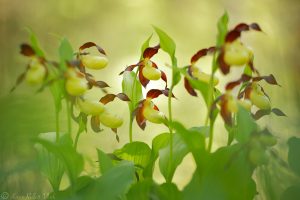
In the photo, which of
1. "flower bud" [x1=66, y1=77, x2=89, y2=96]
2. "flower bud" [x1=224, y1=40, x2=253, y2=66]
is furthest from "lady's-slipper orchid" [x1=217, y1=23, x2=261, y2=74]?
"flower bud" [x1=66, y1=77, x2=89, y2=96]

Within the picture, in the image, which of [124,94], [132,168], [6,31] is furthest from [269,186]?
[6,31]

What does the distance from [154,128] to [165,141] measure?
2.14 meters

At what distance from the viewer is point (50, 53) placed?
3070 mm

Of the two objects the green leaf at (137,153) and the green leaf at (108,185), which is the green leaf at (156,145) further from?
the green leaf at (108,185)

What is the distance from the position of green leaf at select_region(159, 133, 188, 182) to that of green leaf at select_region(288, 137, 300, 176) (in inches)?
9.1

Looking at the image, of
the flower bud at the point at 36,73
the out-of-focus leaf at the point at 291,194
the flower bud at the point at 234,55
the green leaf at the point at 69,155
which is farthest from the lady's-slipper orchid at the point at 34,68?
the out-of-focus leaf at the point at 291,194

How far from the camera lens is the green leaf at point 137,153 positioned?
3.90 ft

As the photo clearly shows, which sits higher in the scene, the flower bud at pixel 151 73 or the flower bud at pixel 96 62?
the flower bud at pixel 96 62

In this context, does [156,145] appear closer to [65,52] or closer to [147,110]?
[147,110]

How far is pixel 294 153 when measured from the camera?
3.50 feet

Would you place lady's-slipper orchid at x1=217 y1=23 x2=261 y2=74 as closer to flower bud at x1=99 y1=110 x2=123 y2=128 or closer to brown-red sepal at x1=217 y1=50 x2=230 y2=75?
brown-red sepal at x1=217 y1=50 x2=230 y2=75

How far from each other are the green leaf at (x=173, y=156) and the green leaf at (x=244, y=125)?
0.51 feet

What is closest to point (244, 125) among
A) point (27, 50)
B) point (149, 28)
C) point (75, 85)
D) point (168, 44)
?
point (168, 44)

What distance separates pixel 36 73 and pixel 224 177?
0.41m
